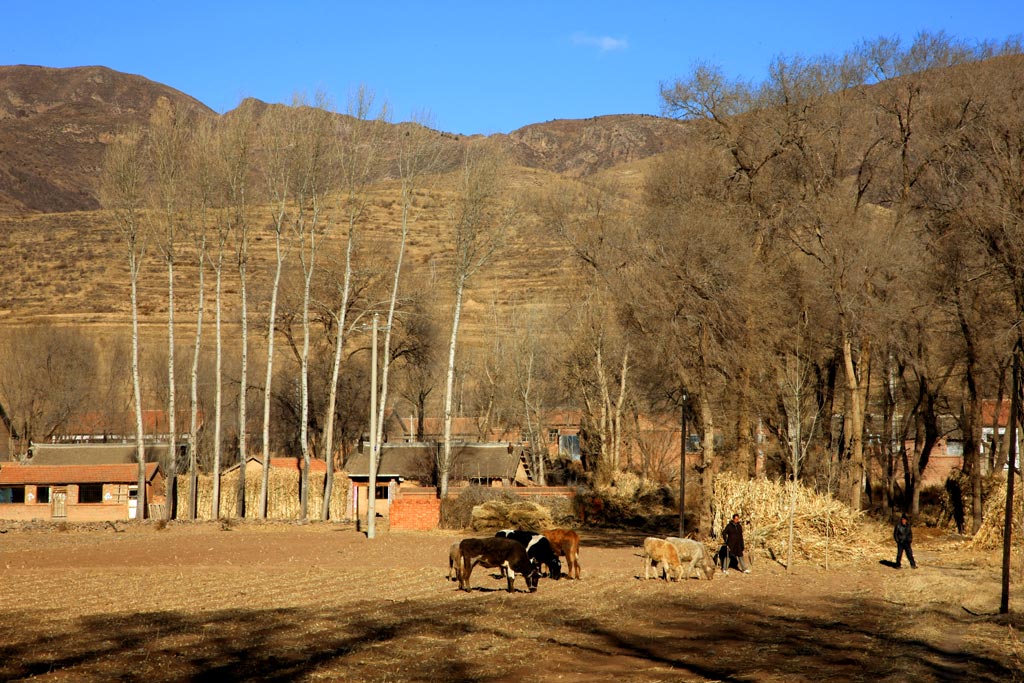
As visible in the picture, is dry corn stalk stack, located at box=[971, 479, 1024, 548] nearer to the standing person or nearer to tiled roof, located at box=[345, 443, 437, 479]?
the standing person

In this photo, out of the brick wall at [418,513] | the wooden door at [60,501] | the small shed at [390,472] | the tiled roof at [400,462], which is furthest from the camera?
the wooden door at [60,501]

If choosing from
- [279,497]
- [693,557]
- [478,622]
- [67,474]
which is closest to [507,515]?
[693,557]

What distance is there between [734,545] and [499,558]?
719 centimetres

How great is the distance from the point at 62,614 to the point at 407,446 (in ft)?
120

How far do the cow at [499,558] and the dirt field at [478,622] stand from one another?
15.2 inches

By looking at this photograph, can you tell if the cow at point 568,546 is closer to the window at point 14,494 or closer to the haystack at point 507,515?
the haystack at point 507,515

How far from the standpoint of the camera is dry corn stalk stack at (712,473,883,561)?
28109mm

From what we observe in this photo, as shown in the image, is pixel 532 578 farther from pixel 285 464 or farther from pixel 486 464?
pixel 285 464

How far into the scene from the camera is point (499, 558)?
69.6 ft

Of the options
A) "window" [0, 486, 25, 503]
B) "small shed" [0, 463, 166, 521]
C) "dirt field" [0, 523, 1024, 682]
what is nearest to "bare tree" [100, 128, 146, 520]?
"small shed" [0, 463, 166, 521]

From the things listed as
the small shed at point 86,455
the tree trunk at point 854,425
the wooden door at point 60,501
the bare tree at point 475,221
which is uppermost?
the bare tree at point 475,221

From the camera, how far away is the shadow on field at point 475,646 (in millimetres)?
12805

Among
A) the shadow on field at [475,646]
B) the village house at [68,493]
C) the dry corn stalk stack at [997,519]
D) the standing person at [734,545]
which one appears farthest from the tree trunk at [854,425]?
the village house at [68,493]

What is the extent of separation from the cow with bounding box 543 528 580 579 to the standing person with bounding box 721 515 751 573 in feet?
13.2
